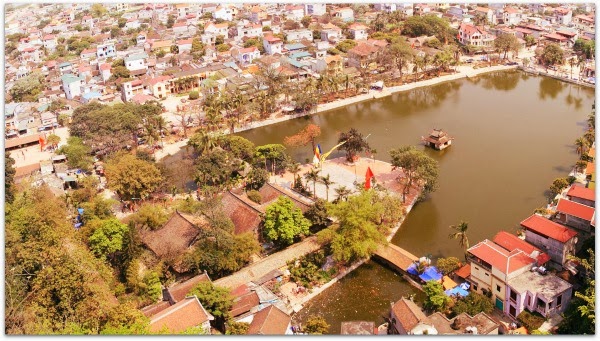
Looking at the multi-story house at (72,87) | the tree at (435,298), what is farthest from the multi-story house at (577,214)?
the multi-story house at (72,87)

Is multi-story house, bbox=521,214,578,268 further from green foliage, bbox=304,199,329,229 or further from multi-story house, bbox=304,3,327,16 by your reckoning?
multi-story house, bbox=304,3,327,16

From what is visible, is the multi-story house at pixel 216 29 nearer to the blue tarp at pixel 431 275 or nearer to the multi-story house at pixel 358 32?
the multi-story house at pixel 358 32

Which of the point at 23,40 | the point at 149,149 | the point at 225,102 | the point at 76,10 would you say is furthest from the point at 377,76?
the point at 76,10

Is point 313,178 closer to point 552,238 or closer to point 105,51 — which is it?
point 552,238

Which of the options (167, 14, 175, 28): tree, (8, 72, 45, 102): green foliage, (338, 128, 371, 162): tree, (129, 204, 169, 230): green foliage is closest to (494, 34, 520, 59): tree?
(338, 128, 371, 162): tree

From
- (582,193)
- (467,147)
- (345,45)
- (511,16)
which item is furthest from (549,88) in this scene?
(511,16)

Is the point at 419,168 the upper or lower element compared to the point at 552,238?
upper
